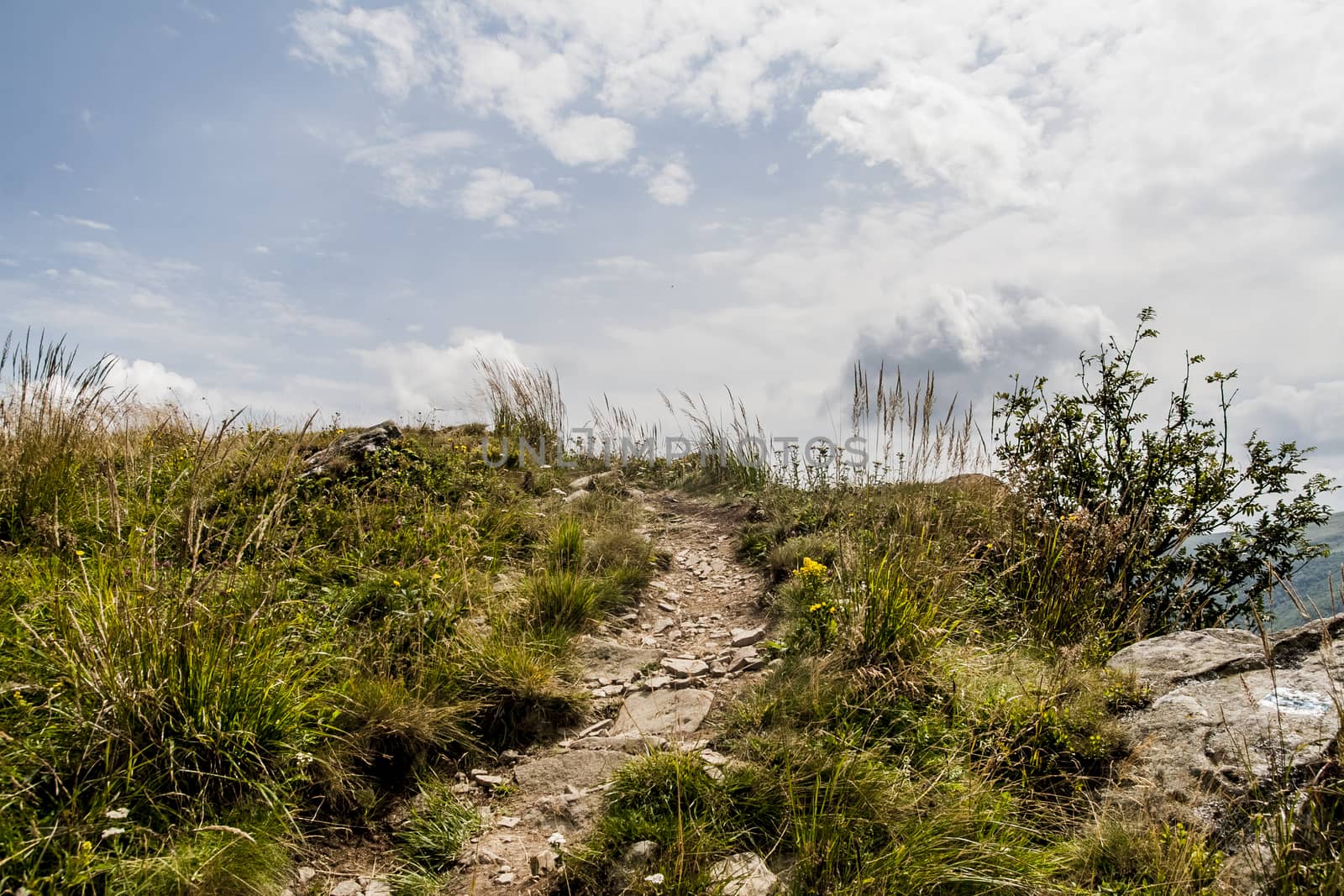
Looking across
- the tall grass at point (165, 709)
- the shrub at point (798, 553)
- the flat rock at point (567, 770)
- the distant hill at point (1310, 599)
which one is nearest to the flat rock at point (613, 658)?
the flat rock at point (567, 770)

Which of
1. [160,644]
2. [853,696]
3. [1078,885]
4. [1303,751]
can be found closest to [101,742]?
[160,644]

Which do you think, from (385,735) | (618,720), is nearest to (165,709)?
(385,735)

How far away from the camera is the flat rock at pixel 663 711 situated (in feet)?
15.6

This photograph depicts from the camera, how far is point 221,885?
3.05 meters

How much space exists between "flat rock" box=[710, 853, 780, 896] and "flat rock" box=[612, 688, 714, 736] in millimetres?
1202

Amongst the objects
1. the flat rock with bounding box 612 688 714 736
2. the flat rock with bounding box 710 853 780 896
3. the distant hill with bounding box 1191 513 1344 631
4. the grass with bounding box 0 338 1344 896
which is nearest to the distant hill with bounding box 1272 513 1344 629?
the distant hill with bounding box 1191 513 1344 631

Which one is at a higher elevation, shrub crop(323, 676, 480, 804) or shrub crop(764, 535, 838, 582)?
shrub crop(764, 535, 838, 582)

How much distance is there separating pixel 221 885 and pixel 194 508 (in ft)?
5.13

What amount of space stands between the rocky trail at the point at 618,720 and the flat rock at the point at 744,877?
0.60m

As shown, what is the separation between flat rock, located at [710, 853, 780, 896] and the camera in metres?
3.11

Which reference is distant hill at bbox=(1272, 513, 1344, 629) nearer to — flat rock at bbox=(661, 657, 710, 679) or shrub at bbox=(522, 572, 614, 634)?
flat rock at bbox=(661, 657, 710, 679)

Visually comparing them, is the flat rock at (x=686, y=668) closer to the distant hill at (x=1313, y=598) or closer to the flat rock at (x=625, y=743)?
the flat rock at (x=625, y=743)

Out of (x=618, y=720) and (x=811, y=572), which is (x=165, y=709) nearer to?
(x=618, y=720)

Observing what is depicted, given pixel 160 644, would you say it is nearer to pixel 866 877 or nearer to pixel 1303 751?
pixel 866 877
